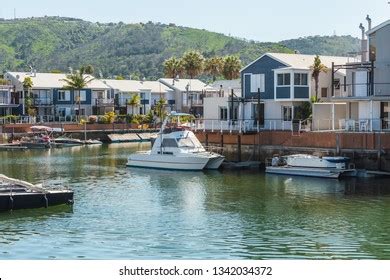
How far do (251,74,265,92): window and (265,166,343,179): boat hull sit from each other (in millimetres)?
13880

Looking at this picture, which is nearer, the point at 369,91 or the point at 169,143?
the point at 369,91

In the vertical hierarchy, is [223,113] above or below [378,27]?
below

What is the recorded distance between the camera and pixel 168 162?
201 ft

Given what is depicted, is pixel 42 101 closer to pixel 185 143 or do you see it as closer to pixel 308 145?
pixel 185 143

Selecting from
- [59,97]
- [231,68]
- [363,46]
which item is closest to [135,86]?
[59,97]

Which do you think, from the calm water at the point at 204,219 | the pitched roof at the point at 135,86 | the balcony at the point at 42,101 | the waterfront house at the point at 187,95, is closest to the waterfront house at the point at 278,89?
the calm water at the point at 204,219

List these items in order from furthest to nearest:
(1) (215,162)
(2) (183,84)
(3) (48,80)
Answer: (2) (183,84)
(3) (48,80)
(1) (215,162)

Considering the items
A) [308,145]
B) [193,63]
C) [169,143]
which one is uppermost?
[193,63]

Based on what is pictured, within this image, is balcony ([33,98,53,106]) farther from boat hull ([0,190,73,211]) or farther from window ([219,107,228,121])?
boat hull ([0,190,73,211])

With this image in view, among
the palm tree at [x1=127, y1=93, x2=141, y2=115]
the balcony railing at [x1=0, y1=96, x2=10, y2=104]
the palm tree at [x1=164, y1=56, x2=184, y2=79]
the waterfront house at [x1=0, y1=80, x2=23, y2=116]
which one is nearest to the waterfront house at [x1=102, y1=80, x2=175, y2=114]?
the palm tree at [x1=127, y1=93, x2=141, y2=115]

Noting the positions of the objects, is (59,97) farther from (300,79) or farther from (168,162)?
(168,162)

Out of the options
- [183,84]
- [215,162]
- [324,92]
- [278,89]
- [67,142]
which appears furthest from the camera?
[183,84]

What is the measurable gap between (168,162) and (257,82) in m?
14.0
